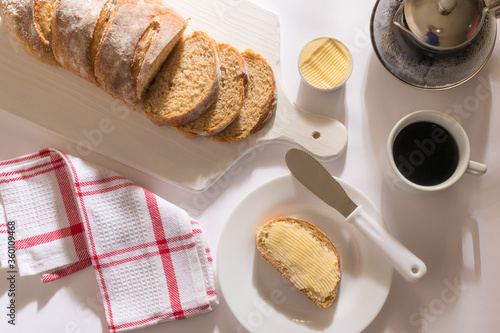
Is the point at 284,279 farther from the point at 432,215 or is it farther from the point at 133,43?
the point at 133,43

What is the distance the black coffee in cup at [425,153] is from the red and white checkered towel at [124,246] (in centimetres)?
77

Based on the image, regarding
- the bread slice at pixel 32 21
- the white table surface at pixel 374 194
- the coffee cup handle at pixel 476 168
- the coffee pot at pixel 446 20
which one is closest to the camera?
the coffee pot at pixel 446 20

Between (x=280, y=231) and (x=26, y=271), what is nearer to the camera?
(x=280, y=231)

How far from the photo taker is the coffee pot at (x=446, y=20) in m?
1.29

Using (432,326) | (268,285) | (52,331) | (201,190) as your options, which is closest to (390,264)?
(432,326)

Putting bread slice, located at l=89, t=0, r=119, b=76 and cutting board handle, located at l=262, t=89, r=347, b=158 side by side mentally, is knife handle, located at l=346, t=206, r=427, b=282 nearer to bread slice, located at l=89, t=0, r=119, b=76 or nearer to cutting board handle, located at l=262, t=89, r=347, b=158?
cutting board handle, located at l=262, t=89, r=347, b=158

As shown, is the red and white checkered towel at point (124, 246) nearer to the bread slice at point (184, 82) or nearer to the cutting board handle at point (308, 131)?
the bread slice at point (184, 82)

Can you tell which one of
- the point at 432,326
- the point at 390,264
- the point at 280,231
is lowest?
the point at 432,326

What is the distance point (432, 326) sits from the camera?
161 cm

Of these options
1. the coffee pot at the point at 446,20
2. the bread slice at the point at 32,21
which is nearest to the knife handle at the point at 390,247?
the coffee pot at the point at 446,20

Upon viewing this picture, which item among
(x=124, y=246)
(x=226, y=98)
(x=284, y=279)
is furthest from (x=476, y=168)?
(x=124, y=246)

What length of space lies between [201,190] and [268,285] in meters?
0.43

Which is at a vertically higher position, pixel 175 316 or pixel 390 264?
pixel 390 264

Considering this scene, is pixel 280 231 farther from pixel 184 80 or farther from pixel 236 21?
pixel 236 21
